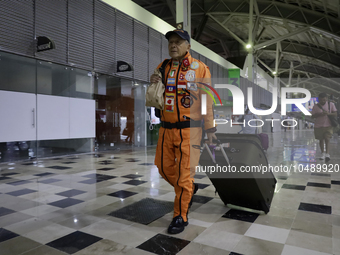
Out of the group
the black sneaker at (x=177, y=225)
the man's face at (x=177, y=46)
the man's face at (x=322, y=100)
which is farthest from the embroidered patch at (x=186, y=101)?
the man's face at (x=322, y=100)

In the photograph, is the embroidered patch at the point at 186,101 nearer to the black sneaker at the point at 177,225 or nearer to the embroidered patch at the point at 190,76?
the embroidered patch at the point at 190,76

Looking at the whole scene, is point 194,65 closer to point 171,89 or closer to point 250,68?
point 171,89

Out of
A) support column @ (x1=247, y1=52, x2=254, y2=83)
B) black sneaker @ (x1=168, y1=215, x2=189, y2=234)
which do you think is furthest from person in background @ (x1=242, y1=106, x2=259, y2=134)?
support column @ (x1=247, y1=52, x2=254, y2=83)

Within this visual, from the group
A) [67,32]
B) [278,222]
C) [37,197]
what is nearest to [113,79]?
[67,32]

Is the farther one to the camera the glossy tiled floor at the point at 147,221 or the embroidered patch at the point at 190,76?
the embroidered patch at the point at 190,76

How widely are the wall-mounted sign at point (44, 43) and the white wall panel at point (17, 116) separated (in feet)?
3.60

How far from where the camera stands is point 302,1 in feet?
49.6

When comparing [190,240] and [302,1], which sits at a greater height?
[302,1]

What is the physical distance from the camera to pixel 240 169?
2.10m

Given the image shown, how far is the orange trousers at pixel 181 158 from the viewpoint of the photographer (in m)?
1.99

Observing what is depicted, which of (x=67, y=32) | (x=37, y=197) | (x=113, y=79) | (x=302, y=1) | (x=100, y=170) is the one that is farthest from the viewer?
(x=302, y=1)

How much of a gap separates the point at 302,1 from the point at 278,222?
16747mm

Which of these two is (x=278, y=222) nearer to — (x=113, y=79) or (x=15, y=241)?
(x=15, y=241)

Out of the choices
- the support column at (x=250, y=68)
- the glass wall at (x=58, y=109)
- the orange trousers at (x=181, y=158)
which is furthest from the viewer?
the support column at (x=250, y=68)
